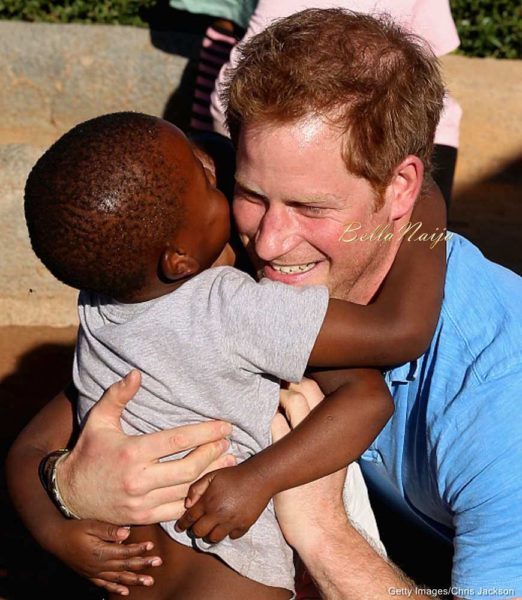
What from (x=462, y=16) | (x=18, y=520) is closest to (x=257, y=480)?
(x=18, y=520)

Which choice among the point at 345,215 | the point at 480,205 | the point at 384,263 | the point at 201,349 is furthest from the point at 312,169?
the point at 480,205

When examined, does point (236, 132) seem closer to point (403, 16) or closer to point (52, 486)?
point (52, 486)

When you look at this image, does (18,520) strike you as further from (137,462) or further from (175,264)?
(175,264)

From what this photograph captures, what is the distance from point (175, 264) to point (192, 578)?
0.84m

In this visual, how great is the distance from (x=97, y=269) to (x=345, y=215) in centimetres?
84

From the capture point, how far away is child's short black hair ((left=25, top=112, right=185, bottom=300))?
9.46 ft

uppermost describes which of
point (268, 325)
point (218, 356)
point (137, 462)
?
point (268, 325)

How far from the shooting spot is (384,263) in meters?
3.65

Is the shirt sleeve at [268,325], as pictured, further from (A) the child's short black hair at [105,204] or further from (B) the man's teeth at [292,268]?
(B) the man's teeth at [292,268]

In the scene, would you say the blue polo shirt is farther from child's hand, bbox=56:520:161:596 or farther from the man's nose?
child's hand, bbox=56:520:161:596

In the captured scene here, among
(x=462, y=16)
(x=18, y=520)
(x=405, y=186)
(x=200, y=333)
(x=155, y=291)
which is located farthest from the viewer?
(x=462, y=16)

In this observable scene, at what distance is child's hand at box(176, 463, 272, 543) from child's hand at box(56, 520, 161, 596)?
0.75 feet

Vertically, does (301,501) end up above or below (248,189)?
below

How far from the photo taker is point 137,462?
10.2 feet
